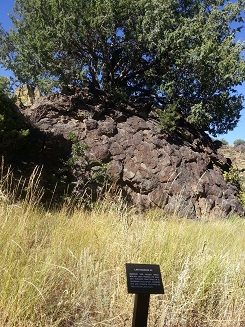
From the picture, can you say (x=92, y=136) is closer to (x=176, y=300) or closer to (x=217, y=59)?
(x=217, y=59)

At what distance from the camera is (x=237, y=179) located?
11.7 meters

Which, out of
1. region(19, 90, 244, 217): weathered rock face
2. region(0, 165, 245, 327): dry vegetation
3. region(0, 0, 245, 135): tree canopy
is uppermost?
region(0, 0, 245, 135): tree canopy

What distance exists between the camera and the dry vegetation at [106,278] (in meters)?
2.49

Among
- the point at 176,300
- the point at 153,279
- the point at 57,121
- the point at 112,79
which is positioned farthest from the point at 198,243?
the point at 112,79

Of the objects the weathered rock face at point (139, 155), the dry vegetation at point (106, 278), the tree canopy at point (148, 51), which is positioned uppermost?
the tree canopy at point (148, 51)

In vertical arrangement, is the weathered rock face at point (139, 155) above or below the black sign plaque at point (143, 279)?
above

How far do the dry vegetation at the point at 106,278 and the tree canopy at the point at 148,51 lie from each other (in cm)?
774

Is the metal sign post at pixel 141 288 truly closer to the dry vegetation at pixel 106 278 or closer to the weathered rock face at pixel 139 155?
the dry vegetation at pixel 106 278

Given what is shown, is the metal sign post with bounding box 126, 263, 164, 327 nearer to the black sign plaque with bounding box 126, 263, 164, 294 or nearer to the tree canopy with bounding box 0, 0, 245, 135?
the black sign plaque with bounding box 126, 263, 164, 294

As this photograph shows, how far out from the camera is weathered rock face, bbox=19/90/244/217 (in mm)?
9695

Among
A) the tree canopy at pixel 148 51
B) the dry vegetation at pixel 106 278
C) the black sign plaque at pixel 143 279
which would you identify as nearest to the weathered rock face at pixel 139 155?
the tree canopy at pixel 148 51

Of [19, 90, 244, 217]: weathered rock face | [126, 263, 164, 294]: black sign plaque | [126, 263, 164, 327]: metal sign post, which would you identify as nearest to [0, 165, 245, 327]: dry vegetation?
[126, 263, 164, 327]: metal sign post

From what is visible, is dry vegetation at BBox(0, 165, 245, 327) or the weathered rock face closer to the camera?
dry vegetation at BBox(0, 165, 245, 327)

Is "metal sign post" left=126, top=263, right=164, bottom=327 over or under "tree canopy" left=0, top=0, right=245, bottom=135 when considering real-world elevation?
under
